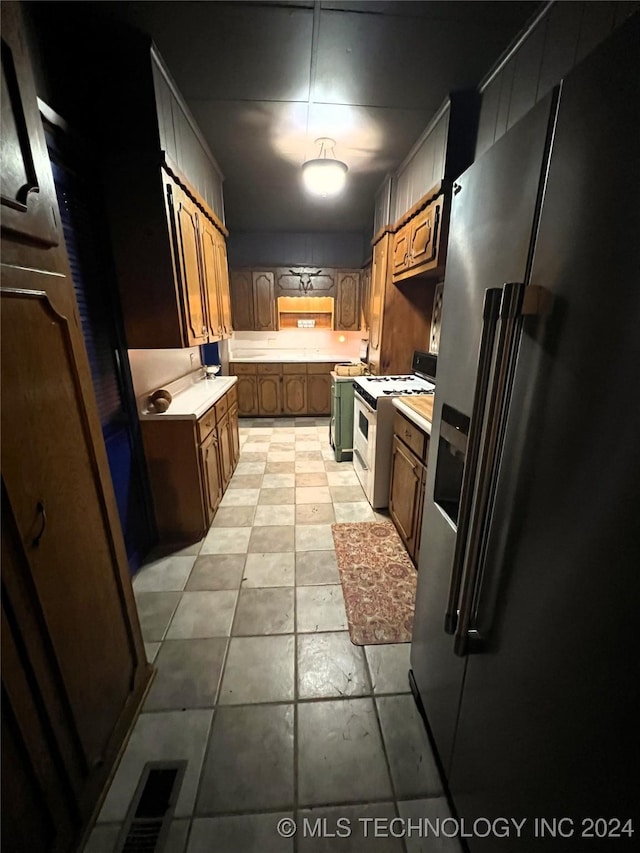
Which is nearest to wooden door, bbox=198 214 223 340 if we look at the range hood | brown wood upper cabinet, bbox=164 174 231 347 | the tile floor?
brown wood upper cabinet, bbox=164 174 231 347

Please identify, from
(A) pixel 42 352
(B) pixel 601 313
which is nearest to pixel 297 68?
(A) pixel 42 352

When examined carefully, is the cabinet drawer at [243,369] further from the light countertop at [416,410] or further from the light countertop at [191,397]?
the light countertop at [416,410]

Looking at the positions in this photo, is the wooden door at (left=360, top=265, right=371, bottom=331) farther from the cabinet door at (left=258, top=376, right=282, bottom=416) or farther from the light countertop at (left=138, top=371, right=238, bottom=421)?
the light countertop at (left=138, top=371, right=238, bottom=421)

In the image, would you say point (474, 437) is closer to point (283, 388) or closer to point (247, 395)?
point (283, 388)

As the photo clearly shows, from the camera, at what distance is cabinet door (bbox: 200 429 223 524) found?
96.5 inches

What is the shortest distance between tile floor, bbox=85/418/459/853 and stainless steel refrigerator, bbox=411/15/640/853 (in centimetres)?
33

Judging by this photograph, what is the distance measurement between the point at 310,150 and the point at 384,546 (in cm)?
316

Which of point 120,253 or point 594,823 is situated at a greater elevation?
point 120,253

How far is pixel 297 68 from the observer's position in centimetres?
180

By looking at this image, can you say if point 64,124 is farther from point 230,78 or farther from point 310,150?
point 310,150

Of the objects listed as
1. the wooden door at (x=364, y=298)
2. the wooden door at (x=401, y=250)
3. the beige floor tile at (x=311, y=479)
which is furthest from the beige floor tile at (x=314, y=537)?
the wooden door at (x=364, y=298)

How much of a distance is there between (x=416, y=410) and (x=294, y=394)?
3340mm

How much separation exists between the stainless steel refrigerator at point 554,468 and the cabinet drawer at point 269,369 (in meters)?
4.28

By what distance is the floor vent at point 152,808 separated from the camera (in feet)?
3.27
